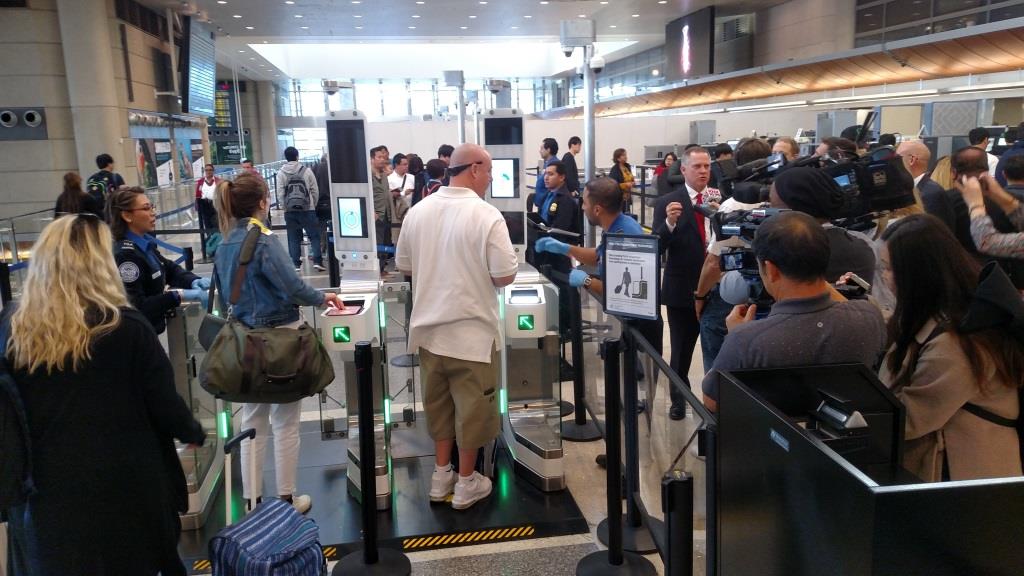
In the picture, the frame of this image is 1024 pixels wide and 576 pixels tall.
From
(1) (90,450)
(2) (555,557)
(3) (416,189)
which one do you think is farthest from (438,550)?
(3) (416,189)

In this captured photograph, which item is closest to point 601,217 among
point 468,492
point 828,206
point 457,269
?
point 457,269

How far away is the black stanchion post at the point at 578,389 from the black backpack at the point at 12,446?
298cm

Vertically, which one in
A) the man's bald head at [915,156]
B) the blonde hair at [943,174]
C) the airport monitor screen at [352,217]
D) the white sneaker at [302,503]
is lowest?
the white sneaker at [302,503]

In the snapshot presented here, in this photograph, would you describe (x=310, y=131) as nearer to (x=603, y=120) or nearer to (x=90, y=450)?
(x=603, y=120)

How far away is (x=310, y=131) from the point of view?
3581 cm

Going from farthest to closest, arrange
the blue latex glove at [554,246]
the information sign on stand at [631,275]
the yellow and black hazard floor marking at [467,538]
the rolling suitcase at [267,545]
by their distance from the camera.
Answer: the blue latex glove at [554,246]
the yellow and black hazard floor marking at [467,538]
the information sign on stand at [631,275]
the rolling suitcase at [267,545]

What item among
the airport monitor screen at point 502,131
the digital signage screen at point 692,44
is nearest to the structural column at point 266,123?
the digital signage screen at point 692,44

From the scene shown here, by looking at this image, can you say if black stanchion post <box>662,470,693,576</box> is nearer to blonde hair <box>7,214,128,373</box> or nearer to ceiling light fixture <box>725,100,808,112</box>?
blonde hair <box>7,214,128,373</box>

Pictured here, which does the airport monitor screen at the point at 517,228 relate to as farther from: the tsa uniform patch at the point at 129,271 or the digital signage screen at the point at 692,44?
the digital signage screen at the point at 692,44

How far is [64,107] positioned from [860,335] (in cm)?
1307

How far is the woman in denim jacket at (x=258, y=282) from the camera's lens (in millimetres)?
3113

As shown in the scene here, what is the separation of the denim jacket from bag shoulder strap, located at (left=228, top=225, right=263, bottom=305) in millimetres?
15

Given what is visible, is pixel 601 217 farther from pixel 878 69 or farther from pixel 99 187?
pixel 878 69

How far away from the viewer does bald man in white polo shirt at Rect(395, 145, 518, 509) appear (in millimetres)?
3195
